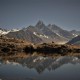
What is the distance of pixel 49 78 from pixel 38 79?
4191 millimetres

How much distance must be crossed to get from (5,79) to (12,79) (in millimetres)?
Result: 2082

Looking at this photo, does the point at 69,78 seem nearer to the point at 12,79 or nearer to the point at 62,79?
the point at 62,79

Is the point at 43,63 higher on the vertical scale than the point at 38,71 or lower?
higher

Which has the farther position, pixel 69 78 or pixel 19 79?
pixel 69 78

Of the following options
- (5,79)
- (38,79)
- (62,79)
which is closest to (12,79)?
(5,79)

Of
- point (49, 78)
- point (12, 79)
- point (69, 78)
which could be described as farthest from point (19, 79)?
point (69, 78)

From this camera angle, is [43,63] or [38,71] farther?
[43,63]

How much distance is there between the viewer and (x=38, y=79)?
67.1 metres

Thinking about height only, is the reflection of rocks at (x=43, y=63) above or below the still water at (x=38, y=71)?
above

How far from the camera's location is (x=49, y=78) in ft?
228

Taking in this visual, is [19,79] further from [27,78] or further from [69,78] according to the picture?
[69,78]

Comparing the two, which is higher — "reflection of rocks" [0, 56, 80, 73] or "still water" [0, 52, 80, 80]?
"reflection of rocks" [0, 56, 80, 73]

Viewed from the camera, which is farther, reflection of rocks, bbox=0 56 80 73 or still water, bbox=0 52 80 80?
reflection of rocks, bbox=0 56 80 73

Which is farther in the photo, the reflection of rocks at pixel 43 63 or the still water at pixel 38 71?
the reflection of rocks at pixel 43 63
